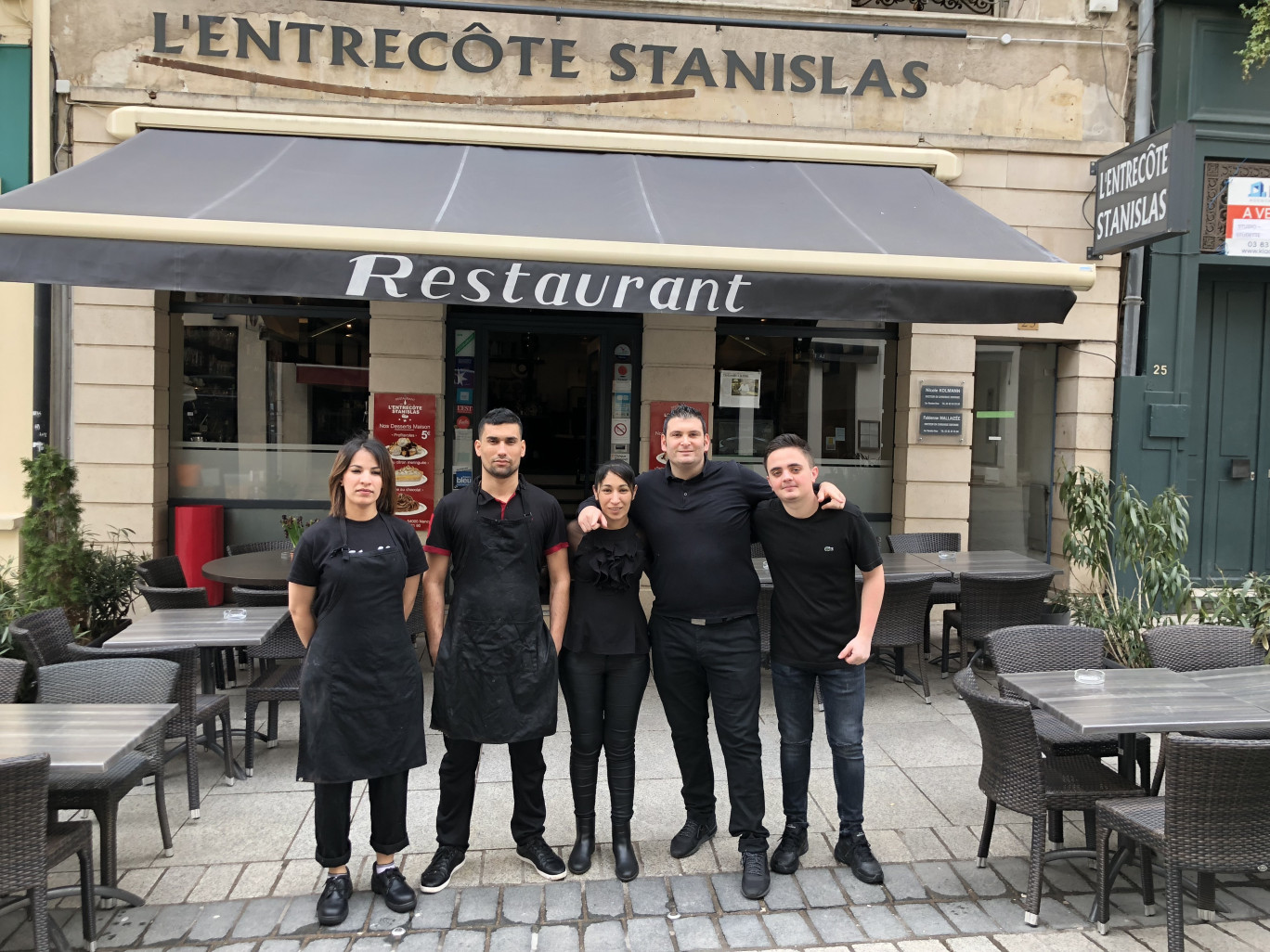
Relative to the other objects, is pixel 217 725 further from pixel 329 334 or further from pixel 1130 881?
pixel 1130 881

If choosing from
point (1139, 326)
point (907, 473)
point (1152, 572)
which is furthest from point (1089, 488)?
point (1139, 326)

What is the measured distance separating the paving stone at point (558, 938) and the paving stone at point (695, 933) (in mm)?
79

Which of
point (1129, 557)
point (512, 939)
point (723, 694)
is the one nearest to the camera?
point (512, 939)

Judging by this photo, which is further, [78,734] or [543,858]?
[543,858]

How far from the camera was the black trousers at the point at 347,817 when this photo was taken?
341 centimetres

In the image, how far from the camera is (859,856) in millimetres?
3826

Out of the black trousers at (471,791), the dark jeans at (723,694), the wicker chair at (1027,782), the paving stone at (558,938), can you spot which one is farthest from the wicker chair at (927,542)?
the paving stone at (558,938)

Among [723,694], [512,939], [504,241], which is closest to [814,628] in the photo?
[723,694]

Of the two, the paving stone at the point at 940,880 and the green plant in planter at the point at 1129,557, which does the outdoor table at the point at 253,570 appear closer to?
the paving stone at the point at 940,880

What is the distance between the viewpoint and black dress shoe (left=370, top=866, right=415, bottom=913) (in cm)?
351

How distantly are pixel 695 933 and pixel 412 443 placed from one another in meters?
5.61

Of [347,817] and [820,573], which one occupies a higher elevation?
[820,573]

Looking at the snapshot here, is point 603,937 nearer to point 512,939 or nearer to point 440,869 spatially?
point 512,939

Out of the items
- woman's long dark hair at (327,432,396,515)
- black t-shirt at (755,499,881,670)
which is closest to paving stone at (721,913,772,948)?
black t-shirt at (755,499,881,670)
